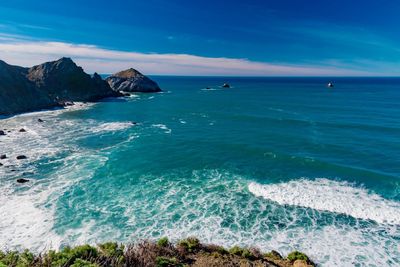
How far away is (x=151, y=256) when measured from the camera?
54.1 feet

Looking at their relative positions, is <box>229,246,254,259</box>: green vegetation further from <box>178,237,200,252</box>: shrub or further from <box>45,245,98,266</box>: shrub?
<box>45,245,98,266</box>: shrub

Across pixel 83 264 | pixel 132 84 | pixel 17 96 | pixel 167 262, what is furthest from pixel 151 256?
pixel 132 84

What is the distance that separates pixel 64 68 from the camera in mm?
124188

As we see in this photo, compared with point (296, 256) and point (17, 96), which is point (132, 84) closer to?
point (17, 96)

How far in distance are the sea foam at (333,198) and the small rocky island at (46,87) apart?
257 ft

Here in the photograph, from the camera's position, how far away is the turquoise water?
23281 mm

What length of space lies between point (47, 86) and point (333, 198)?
379 ft

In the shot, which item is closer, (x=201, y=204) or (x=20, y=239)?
(x=20, y=239)

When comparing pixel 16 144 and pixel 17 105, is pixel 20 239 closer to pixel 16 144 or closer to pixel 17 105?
pixel 16 144

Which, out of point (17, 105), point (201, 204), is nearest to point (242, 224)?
point (201, 204)

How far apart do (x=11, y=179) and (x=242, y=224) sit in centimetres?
2721

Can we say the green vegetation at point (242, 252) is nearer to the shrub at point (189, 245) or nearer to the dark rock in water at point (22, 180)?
the shrub at point (189, 245)

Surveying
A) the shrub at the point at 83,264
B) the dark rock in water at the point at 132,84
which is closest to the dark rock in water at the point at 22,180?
the shrub at the point at 83,264

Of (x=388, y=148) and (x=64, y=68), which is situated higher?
(x=64, y=68)
